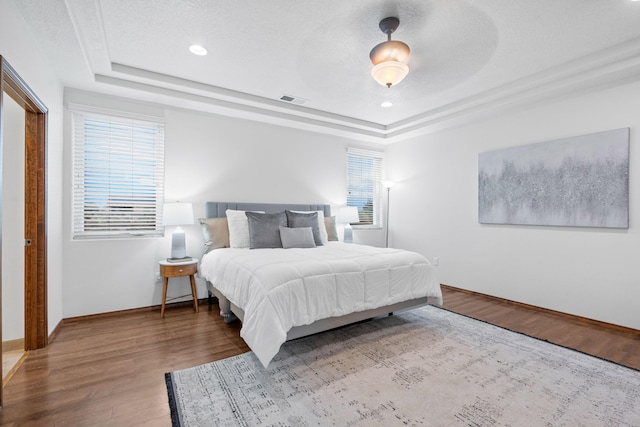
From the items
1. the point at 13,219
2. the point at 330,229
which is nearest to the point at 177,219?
the point at 13,219

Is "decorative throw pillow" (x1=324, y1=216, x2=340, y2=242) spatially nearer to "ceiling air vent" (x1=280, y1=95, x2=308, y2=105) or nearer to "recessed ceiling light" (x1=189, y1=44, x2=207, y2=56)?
"ceiling air vent" (x1=280, y1=95, x2=308, y2=105)

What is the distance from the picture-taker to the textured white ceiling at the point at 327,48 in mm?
2221

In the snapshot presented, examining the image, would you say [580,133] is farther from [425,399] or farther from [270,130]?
[270,130]

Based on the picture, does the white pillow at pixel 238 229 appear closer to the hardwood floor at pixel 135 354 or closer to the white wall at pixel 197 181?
the white wall at pixel 197 181

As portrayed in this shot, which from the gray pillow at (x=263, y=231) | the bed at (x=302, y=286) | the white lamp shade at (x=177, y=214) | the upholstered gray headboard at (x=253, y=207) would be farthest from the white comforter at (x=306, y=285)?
the upholstered gray headboard at (x=253, y=207)

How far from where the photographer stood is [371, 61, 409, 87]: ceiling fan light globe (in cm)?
246

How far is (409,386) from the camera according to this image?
2.01 meters

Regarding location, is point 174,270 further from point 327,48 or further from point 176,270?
point 327,48

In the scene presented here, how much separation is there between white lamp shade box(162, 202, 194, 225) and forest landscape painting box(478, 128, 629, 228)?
392 centimetres

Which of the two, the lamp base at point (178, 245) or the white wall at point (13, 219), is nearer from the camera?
the white wall at point (13, 219)

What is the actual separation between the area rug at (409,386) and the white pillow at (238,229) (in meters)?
1.51

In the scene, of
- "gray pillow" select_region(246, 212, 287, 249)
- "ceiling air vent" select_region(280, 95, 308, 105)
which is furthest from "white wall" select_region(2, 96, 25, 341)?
"ceiling air vent" select_region(280, 95, 308, 105)

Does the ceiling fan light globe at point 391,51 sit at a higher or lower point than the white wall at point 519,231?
higher

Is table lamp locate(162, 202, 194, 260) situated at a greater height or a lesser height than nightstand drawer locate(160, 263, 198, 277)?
greater
